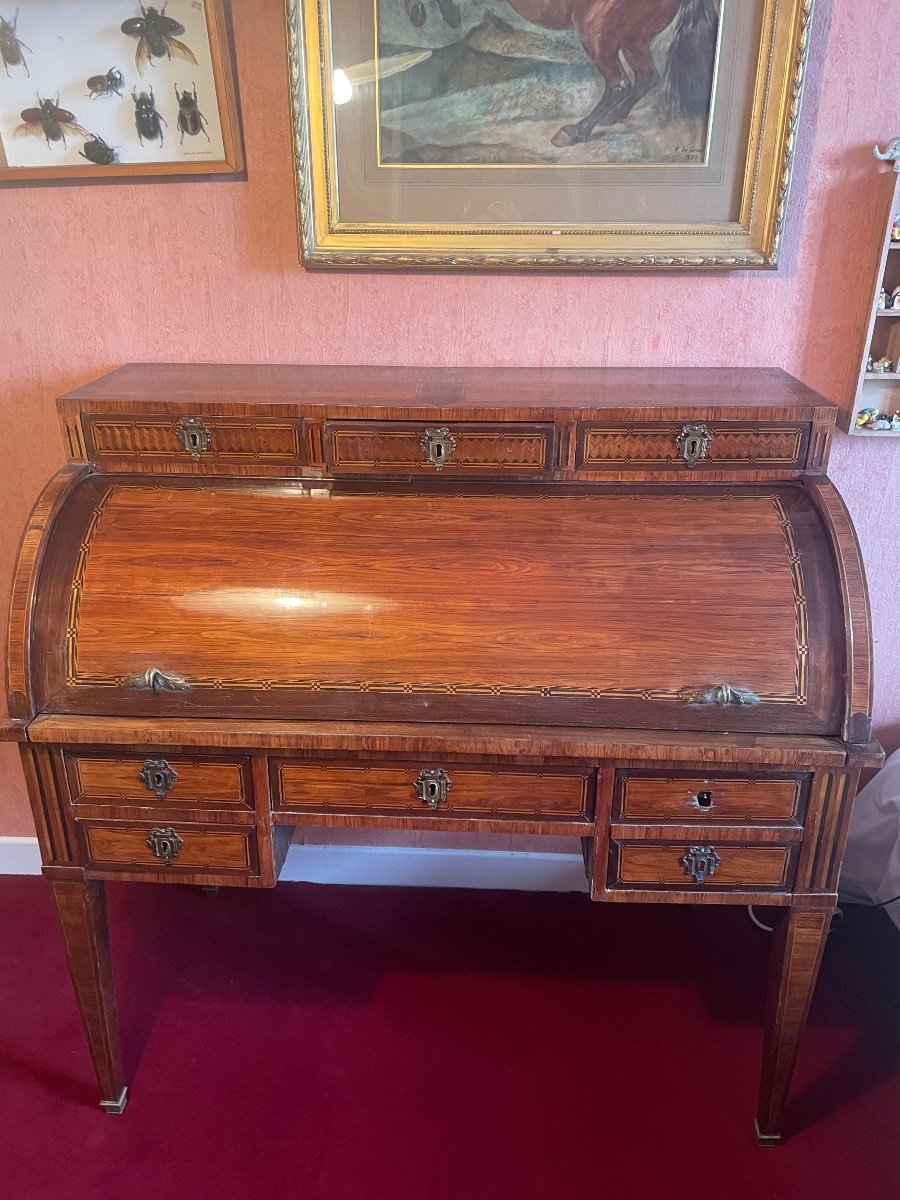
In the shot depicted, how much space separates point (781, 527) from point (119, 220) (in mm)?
1506

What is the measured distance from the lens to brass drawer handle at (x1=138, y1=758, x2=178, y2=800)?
1422 millimetres

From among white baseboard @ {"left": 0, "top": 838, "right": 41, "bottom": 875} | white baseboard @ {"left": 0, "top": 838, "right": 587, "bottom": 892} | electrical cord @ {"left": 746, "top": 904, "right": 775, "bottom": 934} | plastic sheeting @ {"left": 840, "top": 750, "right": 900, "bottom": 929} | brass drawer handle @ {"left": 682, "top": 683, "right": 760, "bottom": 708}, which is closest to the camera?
brass drawer handle @ {"left": 682, "top": 683, "right": 760, "bottom": 708}

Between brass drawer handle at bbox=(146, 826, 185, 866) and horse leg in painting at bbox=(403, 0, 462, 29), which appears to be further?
horse leg in painting at bbox=(403, 0, 462, 29)

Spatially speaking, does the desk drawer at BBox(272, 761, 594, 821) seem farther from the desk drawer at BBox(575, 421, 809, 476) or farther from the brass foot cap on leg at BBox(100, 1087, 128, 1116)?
the brass foot cap on leg at BBox(100, 1087, 128, 1116)

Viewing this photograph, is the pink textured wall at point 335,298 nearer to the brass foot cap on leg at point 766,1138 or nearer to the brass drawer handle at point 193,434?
the brass drawer handle at point 193,434

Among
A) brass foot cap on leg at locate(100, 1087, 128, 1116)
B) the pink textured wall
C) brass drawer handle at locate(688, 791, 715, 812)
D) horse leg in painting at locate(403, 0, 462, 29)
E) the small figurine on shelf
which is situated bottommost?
brass foot cap on leg at locate(100, 1087, 128, 1116)

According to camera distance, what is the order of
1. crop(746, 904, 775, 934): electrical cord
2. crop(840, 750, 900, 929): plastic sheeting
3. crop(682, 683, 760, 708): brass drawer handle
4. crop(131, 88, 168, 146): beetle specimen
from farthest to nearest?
crop(746, 904, 775, 934): electrical cord < crop(840, 750, 900, 929): plastic sheeting < crop(131, 88, 168, 146): beetle specimen < crop(682, 683, 760, 708): brass drawer handle

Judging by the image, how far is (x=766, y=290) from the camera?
1.76m

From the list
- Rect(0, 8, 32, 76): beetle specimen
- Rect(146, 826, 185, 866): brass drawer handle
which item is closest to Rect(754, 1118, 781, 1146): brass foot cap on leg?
Rect(146, 826, 185, 866): brass drawer handle

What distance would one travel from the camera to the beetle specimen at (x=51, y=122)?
5.57 ft

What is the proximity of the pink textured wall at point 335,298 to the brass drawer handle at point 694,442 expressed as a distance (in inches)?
16.6

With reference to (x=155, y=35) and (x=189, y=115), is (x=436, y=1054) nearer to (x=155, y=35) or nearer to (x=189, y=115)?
(x=189, y=115)

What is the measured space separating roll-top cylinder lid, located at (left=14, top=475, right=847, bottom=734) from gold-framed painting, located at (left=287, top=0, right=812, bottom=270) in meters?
0.61

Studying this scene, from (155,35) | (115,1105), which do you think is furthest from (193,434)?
(115,1105)
